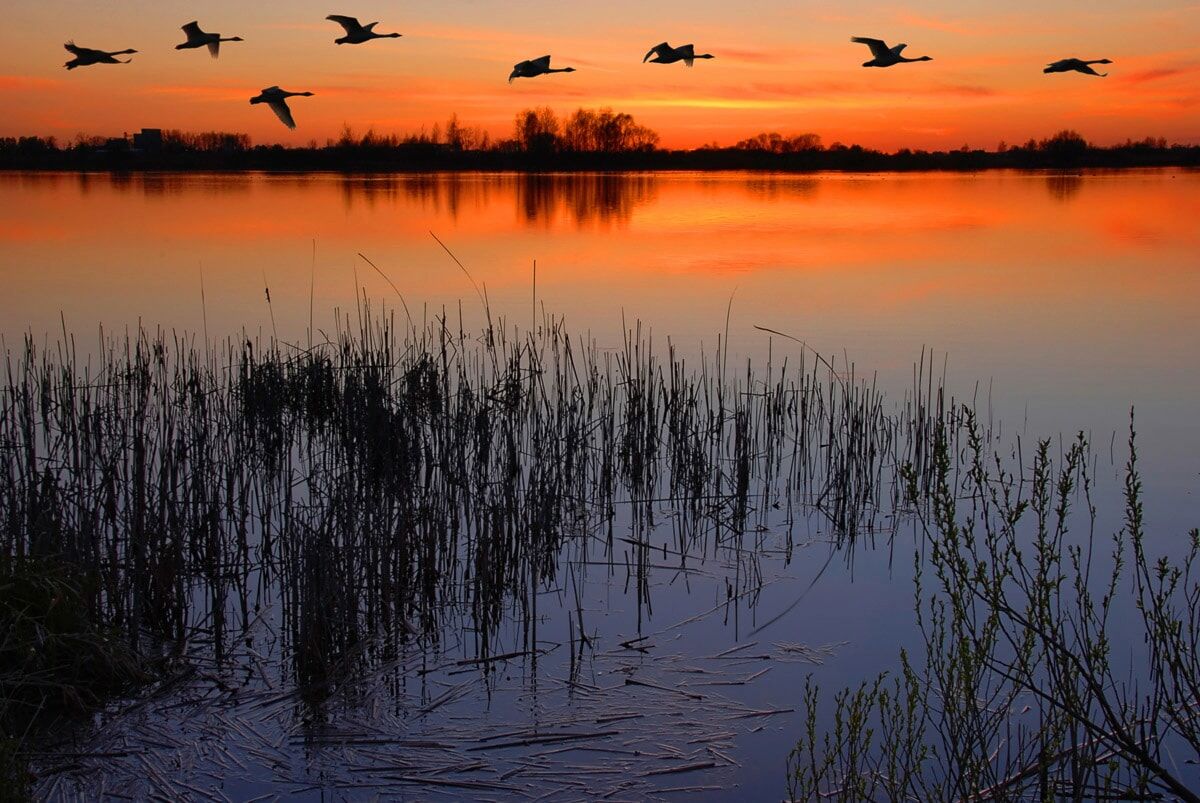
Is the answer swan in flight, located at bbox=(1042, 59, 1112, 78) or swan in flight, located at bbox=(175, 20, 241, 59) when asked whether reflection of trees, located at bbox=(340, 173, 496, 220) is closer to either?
swan in flight, located at bbox=(175, 20, 241, 59)

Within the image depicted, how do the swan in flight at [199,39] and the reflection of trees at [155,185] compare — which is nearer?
the swan in flight at [199,39]

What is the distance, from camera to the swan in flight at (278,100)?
22.8 ft

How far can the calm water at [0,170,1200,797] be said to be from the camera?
478 cm

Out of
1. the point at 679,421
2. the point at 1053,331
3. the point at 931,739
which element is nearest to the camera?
the point at 931,739

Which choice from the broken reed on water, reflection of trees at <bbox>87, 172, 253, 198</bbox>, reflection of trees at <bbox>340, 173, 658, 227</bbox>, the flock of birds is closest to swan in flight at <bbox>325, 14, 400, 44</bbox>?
the flock of birds

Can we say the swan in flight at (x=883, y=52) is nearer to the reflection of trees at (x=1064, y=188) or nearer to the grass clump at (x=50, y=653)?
the grass clump at (x=50, y=653)

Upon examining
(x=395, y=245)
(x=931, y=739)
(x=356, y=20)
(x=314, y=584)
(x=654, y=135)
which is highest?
(x=654, y=135)

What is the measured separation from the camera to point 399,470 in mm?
5793

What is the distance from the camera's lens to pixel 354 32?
6.79 meters

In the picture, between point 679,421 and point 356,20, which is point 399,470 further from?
point 356,20

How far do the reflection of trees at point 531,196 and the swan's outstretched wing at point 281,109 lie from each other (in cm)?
1770

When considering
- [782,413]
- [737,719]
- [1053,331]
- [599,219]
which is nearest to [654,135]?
[599,219]

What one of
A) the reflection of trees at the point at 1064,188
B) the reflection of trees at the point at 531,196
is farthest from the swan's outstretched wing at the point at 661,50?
the reflection of trees at the point at 1064,188

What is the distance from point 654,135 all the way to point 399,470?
63037mm
